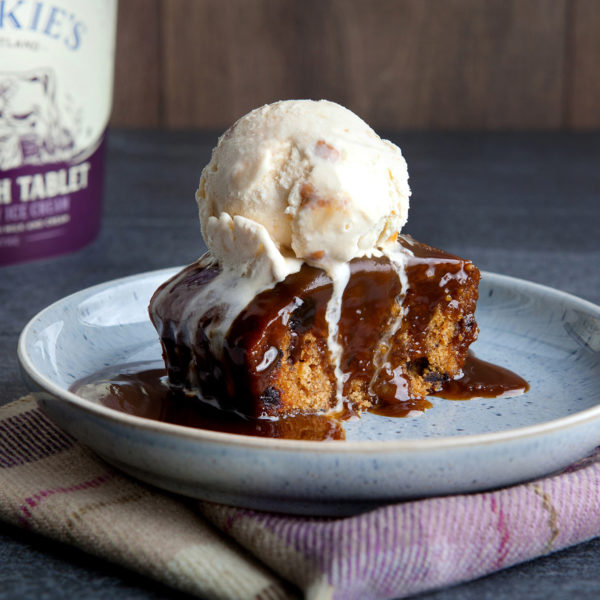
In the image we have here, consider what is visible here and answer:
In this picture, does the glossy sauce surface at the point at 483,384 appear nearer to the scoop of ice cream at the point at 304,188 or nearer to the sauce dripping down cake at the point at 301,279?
the sauce dripping down cake at the point at 301,279

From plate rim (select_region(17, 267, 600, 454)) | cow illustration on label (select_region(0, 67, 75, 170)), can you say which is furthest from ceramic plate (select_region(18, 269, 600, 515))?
cow illustration on label (select_region(0, 67, 75, 170))

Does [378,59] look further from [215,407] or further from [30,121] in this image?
[215,407]

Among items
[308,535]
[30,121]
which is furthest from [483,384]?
[30,121]

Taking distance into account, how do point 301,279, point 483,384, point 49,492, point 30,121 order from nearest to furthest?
point 49,492 < point 301,279 < point 483,384 < point 30,121

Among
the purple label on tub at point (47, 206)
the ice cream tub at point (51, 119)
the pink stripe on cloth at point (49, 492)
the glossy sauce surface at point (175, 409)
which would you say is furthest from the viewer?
the purple label on tub at point (47, 206)

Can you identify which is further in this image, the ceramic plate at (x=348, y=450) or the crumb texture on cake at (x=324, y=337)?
the crumb texture on cake at (x=324, y=337)

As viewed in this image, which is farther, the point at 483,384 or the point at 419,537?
the point at 483,384

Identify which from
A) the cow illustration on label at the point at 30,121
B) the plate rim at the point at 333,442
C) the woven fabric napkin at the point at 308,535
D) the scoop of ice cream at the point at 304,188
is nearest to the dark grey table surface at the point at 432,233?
the woven fabric napkin at the point at 308,535
